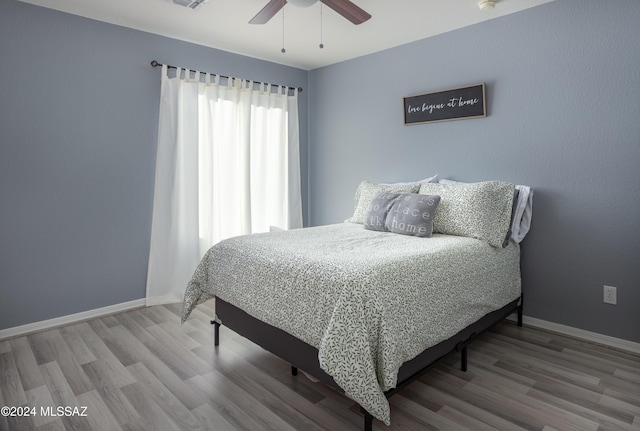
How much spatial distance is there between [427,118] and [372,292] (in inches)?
90.6

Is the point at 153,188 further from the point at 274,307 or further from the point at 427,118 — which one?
the point at 427,118

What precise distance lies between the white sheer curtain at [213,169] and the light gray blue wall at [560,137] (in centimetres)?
144

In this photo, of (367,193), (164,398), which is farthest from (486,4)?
(164,398)

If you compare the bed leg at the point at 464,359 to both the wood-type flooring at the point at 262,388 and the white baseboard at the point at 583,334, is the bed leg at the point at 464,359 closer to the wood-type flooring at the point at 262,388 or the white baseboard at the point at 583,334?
the wood-type flooring at the point at 262,388

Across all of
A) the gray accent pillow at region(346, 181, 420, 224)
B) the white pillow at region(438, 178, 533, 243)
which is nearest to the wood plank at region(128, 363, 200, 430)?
the gray accent pillow at region(346, 181, 420, 224)

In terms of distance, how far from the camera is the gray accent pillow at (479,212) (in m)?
2.61

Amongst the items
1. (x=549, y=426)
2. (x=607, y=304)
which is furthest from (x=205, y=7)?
(x=607, y=304)

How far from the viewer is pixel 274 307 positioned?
202cm

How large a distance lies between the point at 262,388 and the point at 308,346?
0.46 meters

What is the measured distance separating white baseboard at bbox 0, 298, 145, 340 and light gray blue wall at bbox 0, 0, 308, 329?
0.04 m

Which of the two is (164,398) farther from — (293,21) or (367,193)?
(293,21)

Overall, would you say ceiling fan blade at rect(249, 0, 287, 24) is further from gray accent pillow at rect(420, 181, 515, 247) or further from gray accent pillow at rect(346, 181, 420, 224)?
gray accent pillow at rect(420, 181, 515, 247)

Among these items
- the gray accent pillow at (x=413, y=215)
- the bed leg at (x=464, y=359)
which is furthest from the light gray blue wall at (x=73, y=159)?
the bed leg at (x=464, y=359)

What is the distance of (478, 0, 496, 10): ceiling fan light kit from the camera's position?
2639mm
